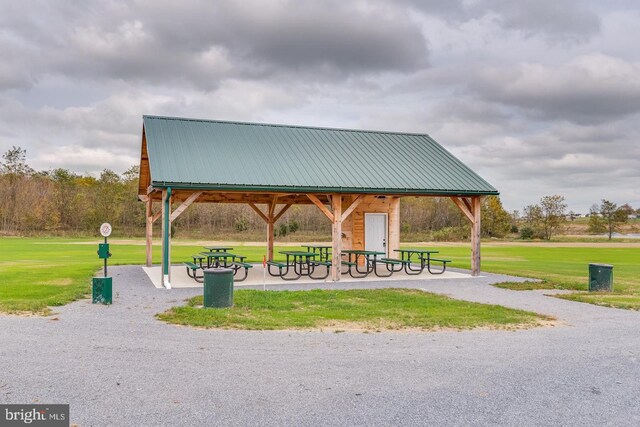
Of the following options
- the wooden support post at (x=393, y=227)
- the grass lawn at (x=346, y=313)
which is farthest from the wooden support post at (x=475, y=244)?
the grass lawn at (x=346, y=313)

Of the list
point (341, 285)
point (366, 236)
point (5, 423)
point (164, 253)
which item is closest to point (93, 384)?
point (5, 423)

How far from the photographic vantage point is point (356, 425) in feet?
14.5

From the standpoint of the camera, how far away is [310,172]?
53.9 ft

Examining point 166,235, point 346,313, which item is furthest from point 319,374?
point 166,235

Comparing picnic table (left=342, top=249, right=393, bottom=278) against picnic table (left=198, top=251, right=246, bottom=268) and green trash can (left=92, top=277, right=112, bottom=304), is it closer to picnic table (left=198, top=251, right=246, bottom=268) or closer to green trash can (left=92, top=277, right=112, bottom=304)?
picnic table (left=198, top=251, right=246, bottom=268)

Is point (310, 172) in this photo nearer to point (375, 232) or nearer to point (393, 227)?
point (375, 232)

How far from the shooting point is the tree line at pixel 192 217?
48.3 m

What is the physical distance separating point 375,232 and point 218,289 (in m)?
10.8

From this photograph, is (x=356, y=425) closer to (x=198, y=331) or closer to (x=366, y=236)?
(x=198, y=331)

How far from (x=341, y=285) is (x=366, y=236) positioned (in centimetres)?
550

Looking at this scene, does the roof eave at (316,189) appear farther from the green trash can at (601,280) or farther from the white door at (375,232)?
the green trash can at (601,280)

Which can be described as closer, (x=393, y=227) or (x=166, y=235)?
(x=166, y=235)

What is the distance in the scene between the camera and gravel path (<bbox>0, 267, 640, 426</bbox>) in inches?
184

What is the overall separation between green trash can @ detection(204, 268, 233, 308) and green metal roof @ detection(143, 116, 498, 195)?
179 inches
